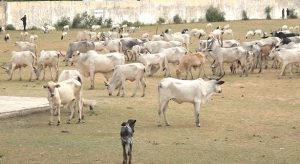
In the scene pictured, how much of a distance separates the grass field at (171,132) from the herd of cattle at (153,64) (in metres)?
0.60

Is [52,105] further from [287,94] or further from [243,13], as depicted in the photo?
[243,13]

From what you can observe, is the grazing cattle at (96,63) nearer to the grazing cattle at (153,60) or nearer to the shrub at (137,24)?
A: the grazing cattle at (153,60)

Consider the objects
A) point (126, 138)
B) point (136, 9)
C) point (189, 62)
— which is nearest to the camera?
point (126, 138)

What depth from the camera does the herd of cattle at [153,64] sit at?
643 inches

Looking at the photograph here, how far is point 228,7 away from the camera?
6925 centimetres

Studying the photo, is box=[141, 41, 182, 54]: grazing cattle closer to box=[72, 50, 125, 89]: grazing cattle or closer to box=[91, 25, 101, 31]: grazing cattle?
box=[72, 50, 125, 89]: grazing cattle

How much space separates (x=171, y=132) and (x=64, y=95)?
2.61 meters

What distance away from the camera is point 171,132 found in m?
15.5

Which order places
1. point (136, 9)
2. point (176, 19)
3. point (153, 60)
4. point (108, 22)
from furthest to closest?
point (176, 19)
point (136, 9)
point (108, 22)
point (153, 60)

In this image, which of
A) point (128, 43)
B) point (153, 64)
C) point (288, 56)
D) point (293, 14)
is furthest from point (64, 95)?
point (293, 14)

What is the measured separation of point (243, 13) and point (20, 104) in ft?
172

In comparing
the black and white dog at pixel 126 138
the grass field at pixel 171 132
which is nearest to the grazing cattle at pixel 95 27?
the grass field at pixel 171 132

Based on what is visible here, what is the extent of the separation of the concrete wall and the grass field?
35948 mm

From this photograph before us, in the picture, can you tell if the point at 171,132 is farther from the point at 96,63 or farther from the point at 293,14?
the point at 293,14
